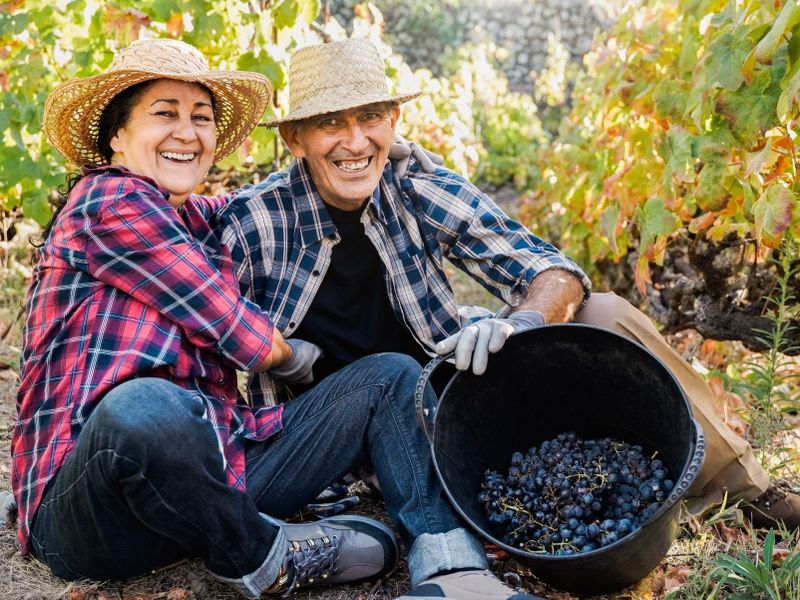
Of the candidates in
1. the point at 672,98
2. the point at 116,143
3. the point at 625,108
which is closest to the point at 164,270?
the point at 116,143

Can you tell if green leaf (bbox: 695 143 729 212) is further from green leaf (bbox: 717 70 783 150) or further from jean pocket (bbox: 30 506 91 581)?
jean pocket (bbox: 30 506 91 581)

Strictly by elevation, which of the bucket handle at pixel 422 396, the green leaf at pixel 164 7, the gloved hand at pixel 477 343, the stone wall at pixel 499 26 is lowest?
the bucket handle at pixel 422 396

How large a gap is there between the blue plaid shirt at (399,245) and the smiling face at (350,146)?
8cm

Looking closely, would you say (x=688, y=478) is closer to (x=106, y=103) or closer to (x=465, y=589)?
(x=465, y=589)

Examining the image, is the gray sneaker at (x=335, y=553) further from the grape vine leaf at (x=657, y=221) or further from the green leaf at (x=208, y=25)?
the green leaf at (x=208, y=25)

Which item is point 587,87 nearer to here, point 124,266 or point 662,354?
point 662,354

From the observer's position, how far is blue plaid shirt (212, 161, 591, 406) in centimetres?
238

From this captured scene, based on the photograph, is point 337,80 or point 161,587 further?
point 337,80

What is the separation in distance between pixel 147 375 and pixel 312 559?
1.75ft

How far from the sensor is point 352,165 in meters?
2.35

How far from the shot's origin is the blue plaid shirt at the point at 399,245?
93.9 inches

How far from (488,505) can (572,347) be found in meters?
0.41

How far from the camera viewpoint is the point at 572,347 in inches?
82.4

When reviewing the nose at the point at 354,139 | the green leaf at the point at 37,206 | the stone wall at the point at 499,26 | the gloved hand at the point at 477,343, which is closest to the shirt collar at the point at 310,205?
the nose at the point at 354,139
